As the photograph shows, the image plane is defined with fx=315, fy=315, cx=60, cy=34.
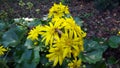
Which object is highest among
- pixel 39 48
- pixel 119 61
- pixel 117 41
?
pixel 39 48

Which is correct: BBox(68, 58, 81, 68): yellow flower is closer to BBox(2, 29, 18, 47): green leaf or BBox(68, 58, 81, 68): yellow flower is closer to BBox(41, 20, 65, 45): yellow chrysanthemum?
BBox(41, 20, 65, 45): yellow chrysanthemum

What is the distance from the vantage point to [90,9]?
5.99 meters

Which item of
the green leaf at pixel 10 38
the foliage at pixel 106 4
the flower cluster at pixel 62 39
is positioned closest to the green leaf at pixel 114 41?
the green leaf at pixel 10 38

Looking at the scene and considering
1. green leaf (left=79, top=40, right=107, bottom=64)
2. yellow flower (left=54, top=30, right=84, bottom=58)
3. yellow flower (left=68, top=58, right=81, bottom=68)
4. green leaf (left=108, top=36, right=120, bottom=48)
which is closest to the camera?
yellow flower (left=54, top=30, right=84, bottom=58)

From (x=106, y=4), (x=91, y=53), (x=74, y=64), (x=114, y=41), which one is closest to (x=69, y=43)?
(x=74, y=64)

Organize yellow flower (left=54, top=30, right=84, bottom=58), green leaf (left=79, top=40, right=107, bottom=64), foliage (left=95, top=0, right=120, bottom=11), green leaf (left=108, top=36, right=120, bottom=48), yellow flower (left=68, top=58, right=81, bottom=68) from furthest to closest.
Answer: foliage (left=95, top=0, right=120, bottom=11), green leaf (left=108, top=36, right=120, bottom=48), green leaf (left=79, top=40, right=107, bottom=64), yellow flower (left=68, top=58, right=81, bottom=68), yellow flower (left=54, top=30, right=84, bottom=58)

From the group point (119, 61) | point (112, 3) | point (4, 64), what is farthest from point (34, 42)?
point (112, 3)

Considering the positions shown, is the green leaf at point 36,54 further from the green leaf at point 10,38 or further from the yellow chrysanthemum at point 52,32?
the yellow chrysanthemum at point 52,32

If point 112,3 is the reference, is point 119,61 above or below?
below

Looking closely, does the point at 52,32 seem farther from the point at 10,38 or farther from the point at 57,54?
the point at 10,38

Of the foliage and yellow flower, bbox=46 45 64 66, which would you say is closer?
yellow flower, bbox=46 45 64 66

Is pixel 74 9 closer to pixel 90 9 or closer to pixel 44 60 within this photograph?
pixel 90 9

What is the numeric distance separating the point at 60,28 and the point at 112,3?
→ 405 centimetres

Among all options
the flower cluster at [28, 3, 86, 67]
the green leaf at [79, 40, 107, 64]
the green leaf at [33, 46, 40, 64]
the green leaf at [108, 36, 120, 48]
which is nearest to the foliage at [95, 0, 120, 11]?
the green leaf at [108, 36, 120, 48]
